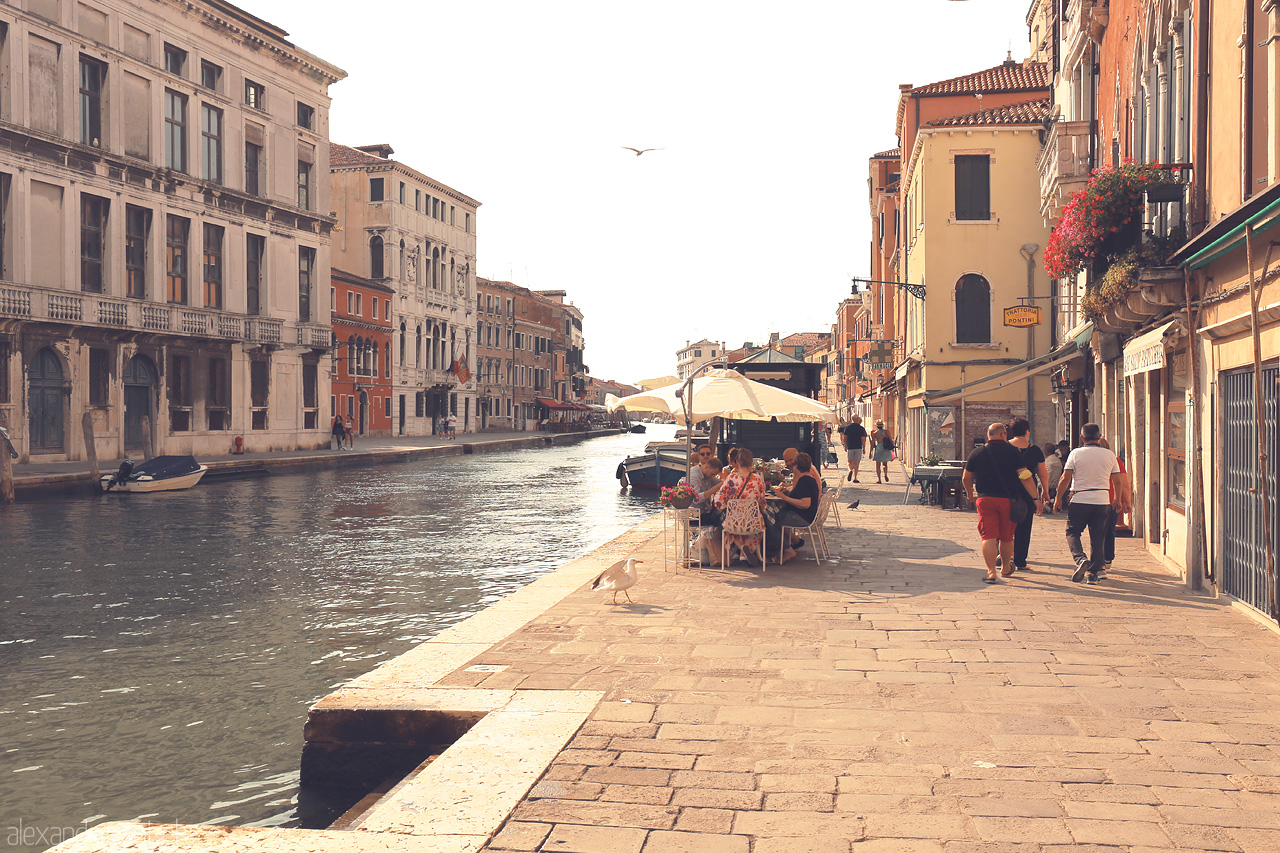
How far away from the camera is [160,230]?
34594 millimetres

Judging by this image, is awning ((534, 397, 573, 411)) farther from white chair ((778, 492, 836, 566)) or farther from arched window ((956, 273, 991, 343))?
white chair ((778, 492, 836, 566))

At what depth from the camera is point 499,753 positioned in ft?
14.6

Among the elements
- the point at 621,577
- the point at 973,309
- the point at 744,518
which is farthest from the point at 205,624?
the point at 973,309

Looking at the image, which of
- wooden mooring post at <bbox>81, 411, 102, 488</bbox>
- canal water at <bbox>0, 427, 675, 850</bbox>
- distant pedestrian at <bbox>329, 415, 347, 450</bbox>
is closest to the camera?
canal water at <bbox>0, 427, 675, 850</bbox>

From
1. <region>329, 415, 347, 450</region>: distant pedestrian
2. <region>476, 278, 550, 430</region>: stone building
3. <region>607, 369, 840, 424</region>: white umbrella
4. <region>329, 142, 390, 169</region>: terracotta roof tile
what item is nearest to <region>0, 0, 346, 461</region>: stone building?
<region>329, 415, 347, 450</region>: distant pedestrian

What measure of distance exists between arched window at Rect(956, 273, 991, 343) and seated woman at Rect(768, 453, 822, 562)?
53.9 ft

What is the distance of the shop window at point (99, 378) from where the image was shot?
32219 millimetres

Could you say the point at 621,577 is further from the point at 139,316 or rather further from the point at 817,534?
the point at 139,316

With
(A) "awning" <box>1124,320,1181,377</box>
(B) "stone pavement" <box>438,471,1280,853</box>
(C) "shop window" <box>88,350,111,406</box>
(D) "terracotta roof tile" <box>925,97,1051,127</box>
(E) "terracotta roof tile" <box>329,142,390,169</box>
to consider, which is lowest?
(B) "stone pavement" <box>438,471,1280,853</box>

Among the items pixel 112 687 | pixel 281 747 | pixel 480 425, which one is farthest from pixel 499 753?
pixel 480 425

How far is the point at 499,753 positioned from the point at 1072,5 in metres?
16.2

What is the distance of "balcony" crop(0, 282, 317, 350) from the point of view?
95.6 feet

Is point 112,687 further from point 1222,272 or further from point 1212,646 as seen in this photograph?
point 1222,272

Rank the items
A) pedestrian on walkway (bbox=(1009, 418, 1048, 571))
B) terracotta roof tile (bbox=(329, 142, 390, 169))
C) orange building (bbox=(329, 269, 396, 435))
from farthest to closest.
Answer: terracotta roof tile (bbox=(329, 142, 390, 169)) < orange building (bbox=(329, 269, 396, 435)) < pedestrian on walkway (bbox=(1009, 418, 1048, 571))
